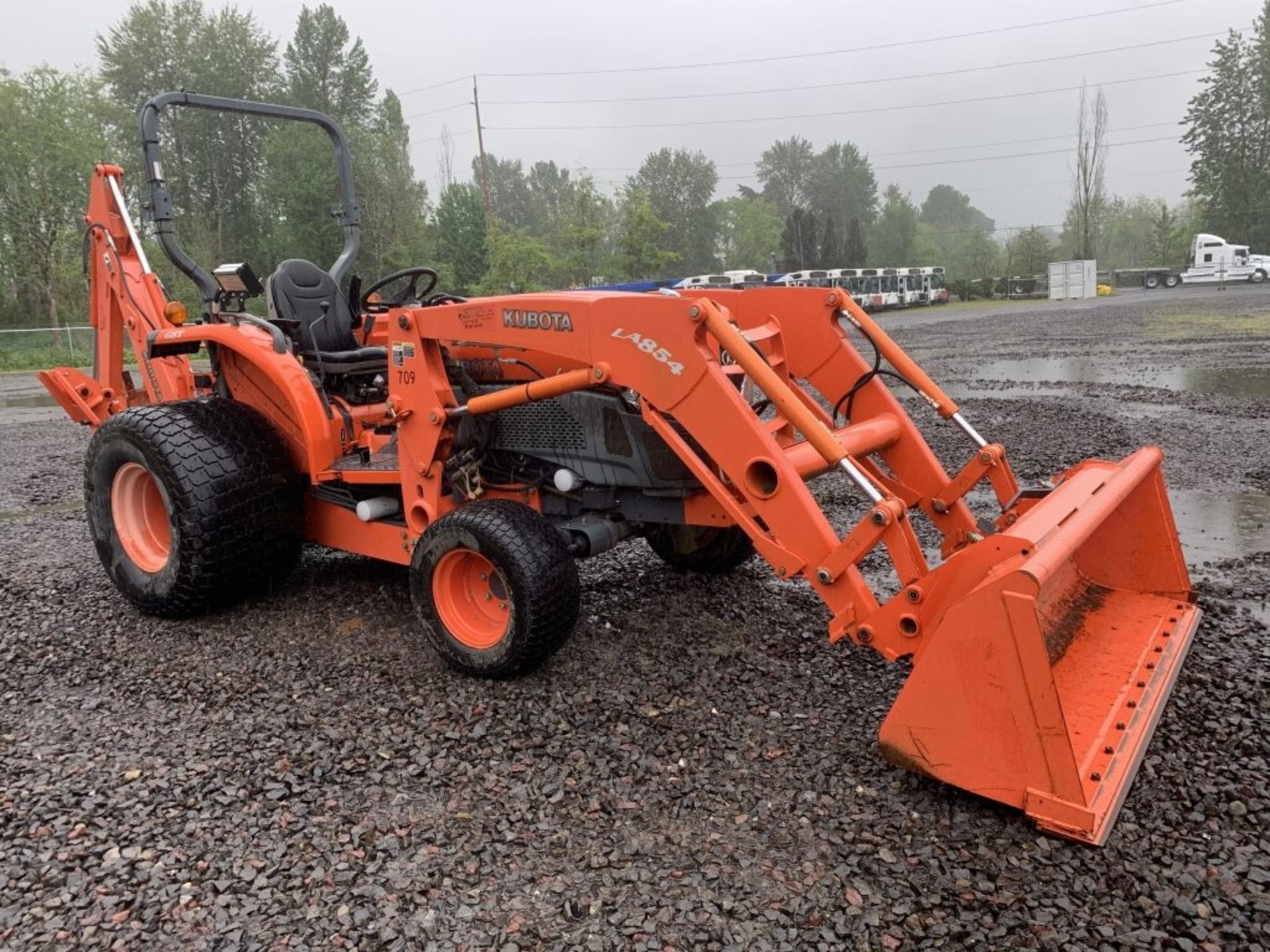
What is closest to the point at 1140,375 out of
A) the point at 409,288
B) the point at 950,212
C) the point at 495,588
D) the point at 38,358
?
the point at 409,288

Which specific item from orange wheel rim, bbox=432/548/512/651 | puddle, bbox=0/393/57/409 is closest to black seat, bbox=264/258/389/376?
orange wheel rim, bbox=432/548/512/651

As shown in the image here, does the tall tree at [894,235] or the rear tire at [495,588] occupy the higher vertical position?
the tall tree at [894,235]

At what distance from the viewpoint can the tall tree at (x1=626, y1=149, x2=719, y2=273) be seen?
228 ft

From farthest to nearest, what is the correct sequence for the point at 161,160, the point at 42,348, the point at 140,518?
the point at 42,348 < the point at 161,160 < the point at 140,518

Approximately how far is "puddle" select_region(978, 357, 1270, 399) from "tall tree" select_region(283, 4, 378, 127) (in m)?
44.5

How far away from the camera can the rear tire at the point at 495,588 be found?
352 centimetres

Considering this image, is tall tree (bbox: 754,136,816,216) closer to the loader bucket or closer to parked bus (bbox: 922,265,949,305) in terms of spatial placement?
parked bus (bbox: 922,265,949,305)

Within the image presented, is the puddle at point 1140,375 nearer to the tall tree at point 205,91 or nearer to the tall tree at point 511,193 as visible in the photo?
the tall tree at point 205,91

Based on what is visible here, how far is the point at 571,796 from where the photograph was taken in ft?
9.68

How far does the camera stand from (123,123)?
141ft

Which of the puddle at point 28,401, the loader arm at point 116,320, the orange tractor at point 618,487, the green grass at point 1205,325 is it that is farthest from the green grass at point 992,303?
the loader arm at point 116,320

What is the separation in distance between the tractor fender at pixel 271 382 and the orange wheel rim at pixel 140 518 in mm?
644

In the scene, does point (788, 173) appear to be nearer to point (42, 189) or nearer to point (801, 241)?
point (801, 241)

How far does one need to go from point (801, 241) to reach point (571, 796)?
193ft
